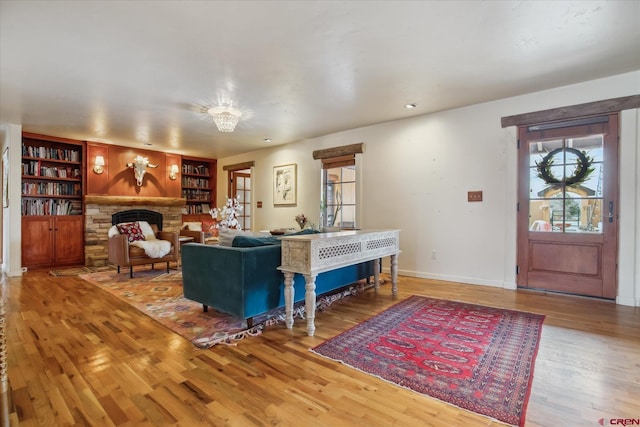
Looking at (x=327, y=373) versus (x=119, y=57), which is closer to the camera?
(x=327, y=373)

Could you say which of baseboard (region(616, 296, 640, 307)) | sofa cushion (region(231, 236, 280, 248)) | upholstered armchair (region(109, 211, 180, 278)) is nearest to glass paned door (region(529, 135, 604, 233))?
baseboard (region(616, 296, 640, 307))

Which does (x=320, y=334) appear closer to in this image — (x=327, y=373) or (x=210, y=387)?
(x=327, y=373)

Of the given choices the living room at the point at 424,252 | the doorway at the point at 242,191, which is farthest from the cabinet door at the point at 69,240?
the doorway at the point at 242,191

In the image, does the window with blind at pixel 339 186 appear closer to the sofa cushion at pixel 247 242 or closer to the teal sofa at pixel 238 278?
the teal sofa at pixel 238 278

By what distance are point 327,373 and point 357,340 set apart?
0.53 meters

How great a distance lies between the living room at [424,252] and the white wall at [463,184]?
0.01m

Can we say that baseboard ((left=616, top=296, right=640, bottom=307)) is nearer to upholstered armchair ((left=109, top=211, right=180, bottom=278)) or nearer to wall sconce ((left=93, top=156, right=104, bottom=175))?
upholstered armchair ((left=109, top=211, right=180, bottom=278))

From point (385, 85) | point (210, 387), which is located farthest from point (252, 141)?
point (210, 387)

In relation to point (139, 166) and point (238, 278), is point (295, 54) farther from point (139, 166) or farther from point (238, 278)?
point (139, 166)

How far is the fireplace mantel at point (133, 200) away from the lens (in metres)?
6.03

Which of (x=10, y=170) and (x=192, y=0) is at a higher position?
(x=192, y=0)

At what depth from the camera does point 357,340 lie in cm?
240

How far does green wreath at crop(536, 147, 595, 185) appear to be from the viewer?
11.5 feet

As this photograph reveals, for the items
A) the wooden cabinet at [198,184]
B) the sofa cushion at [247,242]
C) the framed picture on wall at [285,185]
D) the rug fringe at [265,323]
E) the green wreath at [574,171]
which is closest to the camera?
the rug fringe at [265,323]
